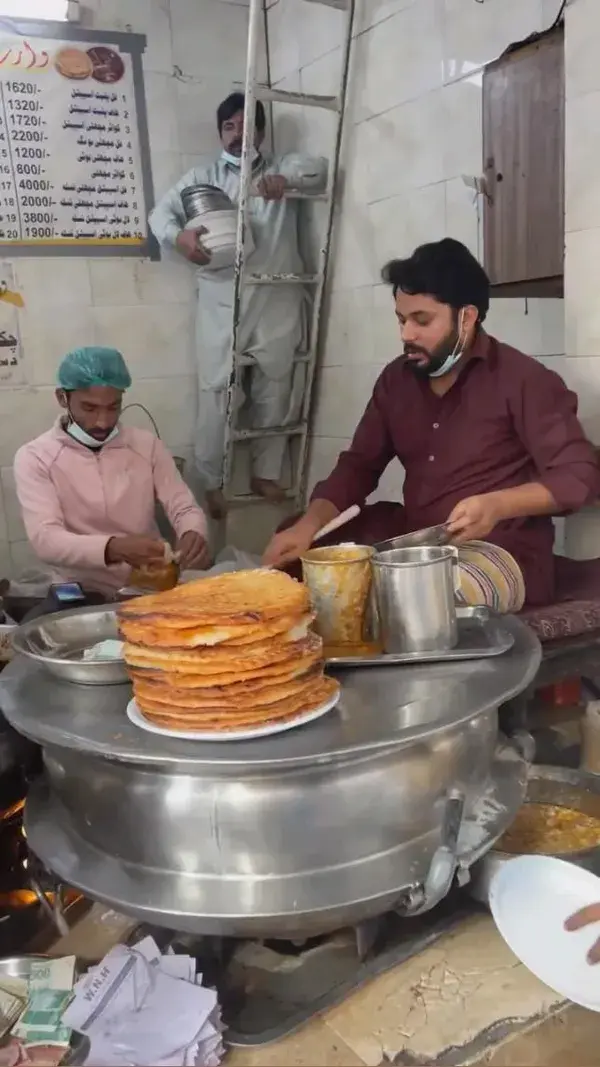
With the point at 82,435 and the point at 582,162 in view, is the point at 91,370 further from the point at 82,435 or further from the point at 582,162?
the point at 582,162

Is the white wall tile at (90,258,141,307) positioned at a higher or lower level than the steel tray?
higher

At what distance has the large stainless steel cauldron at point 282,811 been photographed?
106 cm

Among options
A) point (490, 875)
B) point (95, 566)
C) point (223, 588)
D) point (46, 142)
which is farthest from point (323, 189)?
point (490, 875)

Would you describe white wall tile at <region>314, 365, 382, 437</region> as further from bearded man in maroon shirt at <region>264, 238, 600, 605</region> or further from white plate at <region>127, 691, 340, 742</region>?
white plate at <region>127, 691, 340, 742</region>

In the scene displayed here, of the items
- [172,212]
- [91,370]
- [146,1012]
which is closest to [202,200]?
[172,212]

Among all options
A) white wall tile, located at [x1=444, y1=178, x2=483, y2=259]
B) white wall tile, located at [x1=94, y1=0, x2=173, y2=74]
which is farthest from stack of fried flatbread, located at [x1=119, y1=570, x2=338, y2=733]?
white wall tile, located at [x1=94, y1=0, x2=173, y2=74]

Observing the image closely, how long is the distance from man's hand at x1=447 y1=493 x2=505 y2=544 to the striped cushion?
0.07 m

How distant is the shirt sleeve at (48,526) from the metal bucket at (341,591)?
3.42ft

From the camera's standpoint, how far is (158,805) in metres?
1.11

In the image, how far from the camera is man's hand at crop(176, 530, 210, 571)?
2.41 metres

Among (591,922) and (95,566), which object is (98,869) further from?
(95,566)

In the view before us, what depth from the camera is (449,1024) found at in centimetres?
118

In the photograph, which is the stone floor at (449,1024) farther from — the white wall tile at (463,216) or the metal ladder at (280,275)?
the metal ladder at (280,275)

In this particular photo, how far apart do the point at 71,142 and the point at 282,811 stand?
2.97 meters
